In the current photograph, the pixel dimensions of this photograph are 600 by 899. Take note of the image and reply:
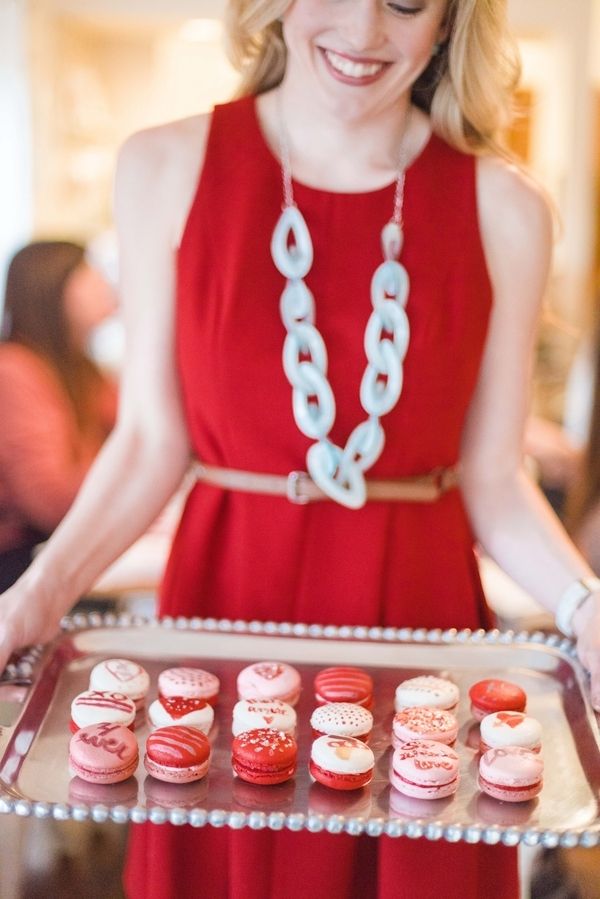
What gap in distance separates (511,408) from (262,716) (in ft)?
1.45

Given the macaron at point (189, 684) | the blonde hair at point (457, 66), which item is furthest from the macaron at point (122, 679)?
the blonde hair at point (457, 66)

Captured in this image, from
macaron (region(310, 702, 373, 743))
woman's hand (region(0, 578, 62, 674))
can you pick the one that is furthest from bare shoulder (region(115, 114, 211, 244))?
macaron (region(310, 702, 373, 743))

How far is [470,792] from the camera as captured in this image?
0.87 metres

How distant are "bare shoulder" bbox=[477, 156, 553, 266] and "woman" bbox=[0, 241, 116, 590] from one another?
1200mm

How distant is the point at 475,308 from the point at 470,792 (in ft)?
1.58

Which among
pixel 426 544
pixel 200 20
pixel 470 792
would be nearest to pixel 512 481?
pixel 426 544

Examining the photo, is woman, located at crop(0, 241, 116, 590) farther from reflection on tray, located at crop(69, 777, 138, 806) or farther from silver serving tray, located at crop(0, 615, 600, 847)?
reflection on tray, located at crop(69, 777, 138, 806)

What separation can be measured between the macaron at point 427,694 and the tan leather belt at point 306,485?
0.21 m

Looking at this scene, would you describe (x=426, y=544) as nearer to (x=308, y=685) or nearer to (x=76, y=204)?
(x=308, y=685)

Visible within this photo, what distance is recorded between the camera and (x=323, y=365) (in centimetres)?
108

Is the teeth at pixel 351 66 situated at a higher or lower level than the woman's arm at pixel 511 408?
higher

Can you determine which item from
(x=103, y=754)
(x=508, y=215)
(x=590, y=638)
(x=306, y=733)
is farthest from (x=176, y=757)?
(x=508, y=215)

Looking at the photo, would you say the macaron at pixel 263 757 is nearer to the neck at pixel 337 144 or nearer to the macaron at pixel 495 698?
the macaron at pixel 495 698

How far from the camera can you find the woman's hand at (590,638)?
98cm
